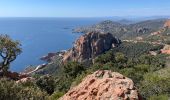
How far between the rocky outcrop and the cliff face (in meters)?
161

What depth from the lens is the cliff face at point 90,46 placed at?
186m

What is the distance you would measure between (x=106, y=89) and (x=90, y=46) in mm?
171026

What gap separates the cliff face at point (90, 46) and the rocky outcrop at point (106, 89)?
6327 inches

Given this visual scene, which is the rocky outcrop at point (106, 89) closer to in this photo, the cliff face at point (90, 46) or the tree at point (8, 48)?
the tree at point (8, 48)

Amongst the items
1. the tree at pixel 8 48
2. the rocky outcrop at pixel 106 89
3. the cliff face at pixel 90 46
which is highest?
the rocky outcrop at pixel 106 89

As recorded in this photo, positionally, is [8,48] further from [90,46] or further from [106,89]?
[90,46]

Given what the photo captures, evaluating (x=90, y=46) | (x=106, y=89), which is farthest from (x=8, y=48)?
(x=90, y=46)

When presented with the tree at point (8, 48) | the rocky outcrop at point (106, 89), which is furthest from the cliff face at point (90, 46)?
the rocky outcrop at point (106, 89)

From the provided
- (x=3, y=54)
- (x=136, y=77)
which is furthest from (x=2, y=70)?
(x=136, y=77)

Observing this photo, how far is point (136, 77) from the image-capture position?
5181cm

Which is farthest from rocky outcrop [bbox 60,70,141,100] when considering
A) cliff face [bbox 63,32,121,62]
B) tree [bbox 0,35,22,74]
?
cliff face [bbox 63,32,121,62]

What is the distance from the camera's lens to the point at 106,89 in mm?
20047

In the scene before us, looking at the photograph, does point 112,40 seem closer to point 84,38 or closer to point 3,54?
point 84,38

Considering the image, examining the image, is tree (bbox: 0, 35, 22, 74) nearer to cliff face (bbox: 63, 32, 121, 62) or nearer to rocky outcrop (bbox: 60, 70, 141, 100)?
rocky outcrop (bbox: 60, 70, 141, 100)
